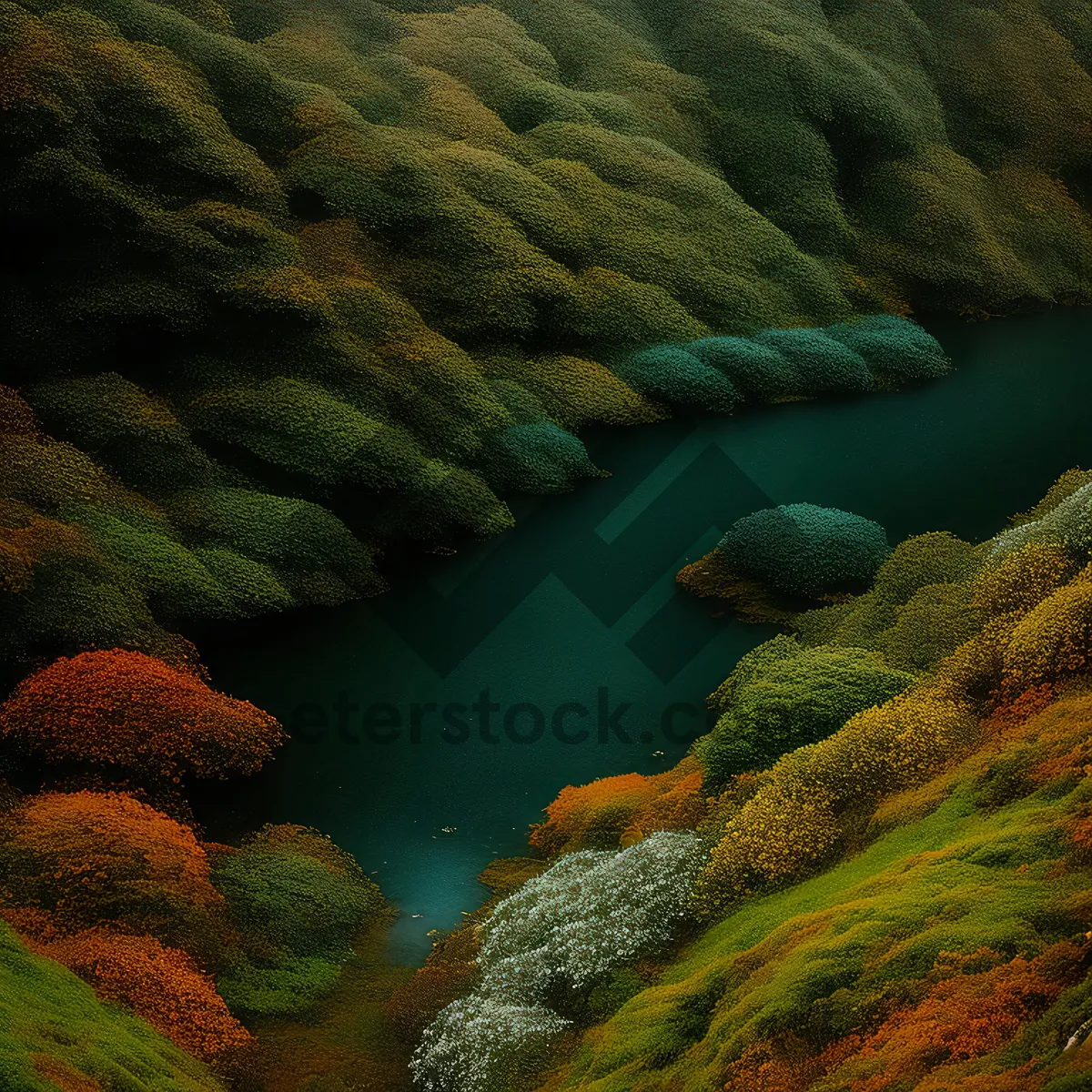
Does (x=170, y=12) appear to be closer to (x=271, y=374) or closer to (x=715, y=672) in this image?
(x=271, y=374)

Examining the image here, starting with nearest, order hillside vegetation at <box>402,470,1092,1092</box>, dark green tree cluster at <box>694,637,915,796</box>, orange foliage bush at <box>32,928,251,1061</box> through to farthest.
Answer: hillside vegetation at <box>402,470,1092,1092</box>, orange foliage bush at <box>32,928,251,1061</box>, dark green tree cluster at <box>694,637,915,796</box>

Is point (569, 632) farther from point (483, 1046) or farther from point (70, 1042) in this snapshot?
point (70, 1042)

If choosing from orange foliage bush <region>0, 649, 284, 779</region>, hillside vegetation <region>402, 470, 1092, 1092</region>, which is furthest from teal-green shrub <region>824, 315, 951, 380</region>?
orange foliage bush <region>0, 649, 284, 779</region>

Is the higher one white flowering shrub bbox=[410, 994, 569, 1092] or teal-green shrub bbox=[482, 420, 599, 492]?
teal-green shrub bbox=[482, 420, 599, 492]

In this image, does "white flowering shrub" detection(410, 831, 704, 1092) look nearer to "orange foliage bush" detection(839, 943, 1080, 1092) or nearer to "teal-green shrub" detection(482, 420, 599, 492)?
"orange foliage bush" detection(839, 943, 1080, 1092)

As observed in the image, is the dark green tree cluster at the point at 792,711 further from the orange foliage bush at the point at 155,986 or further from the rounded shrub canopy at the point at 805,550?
the rounded shrub canopy at the point at 805,550

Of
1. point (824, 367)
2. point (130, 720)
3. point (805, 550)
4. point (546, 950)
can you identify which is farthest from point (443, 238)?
point (546, 950)
